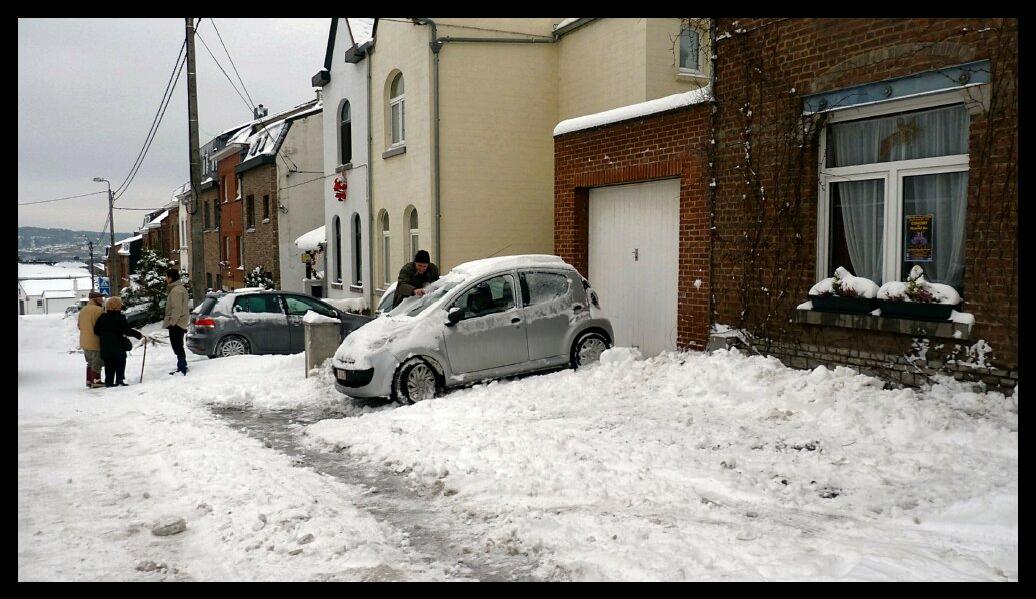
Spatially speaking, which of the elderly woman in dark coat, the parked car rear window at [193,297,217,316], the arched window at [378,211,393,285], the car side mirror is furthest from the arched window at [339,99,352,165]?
the car side mirror

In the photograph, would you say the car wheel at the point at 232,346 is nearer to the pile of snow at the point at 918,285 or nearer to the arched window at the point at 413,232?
the arched window at the point at 413,232

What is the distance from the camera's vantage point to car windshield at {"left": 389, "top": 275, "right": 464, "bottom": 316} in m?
10.1

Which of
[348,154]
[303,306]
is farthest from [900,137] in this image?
[348,154]

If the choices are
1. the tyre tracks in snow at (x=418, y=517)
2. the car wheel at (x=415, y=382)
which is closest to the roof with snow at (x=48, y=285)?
the car wheel at (x=415, y=382)

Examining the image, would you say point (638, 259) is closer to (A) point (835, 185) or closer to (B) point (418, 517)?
(A) point (835, 185)

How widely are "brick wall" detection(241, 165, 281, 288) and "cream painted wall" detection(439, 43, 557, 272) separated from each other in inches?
583

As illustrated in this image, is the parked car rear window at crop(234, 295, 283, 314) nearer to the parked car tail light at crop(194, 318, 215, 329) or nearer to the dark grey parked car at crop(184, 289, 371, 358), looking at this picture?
the dark grey parked car at crop(184, 289, 371, 358)

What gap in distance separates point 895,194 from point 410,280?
644 centimetres

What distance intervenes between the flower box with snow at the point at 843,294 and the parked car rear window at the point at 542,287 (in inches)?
131

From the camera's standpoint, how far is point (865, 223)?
8.12m

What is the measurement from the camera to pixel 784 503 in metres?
5.39

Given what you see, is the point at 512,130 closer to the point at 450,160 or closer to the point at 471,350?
the point at 450,160

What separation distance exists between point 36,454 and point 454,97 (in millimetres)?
11073
